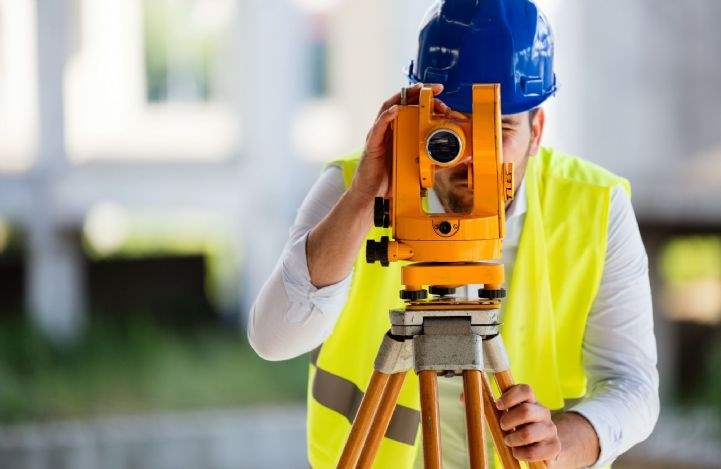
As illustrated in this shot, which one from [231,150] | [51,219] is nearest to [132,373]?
[51,219]

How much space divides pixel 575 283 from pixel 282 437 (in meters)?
2.98

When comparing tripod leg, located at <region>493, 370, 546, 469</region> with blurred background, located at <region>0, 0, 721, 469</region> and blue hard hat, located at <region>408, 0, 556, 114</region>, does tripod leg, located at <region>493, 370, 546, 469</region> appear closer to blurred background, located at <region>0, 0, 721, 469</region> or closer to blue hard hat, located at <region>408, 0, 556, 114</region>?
blue hard hat, located at <region>408, 0, 556, 114</region>

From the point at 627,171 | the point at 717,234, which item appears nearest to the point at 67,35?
the point at 627,171

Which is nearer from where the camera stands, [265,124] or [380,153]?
[380,153]

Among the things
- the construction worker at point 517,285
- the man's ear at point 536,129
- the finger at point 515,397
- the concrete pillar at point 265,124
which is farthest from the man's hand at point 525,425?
the concrete pillar at point 265,124

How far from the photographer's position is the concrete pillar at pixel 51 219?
533 centimetres

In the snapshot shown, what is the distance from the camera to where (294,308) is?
5.34ft

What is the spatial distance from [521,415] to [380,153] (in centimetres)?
39

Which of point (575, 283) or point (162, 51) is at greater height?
point (162, 51)

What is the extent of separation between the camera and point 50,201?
5.41m

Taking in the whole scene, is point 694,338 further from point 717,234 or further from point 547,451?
point 547,451

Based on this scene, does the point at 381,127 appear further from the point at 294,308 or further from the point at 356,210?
the point at 294,308

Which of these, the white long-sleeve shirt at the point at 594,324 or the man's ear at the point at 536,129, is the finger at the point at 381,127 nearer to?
the white long-sleeve shirt at the point at 594,324

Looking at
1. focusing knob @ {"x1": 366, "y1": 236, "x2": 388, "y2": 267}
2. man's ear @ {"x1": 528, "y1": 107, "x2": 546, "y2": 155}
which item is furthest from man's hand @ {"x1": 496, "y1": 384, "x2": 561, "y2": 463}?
man's ear @ {"x1": 528, "y1": 107, "x2": 546, "y2": 155}
